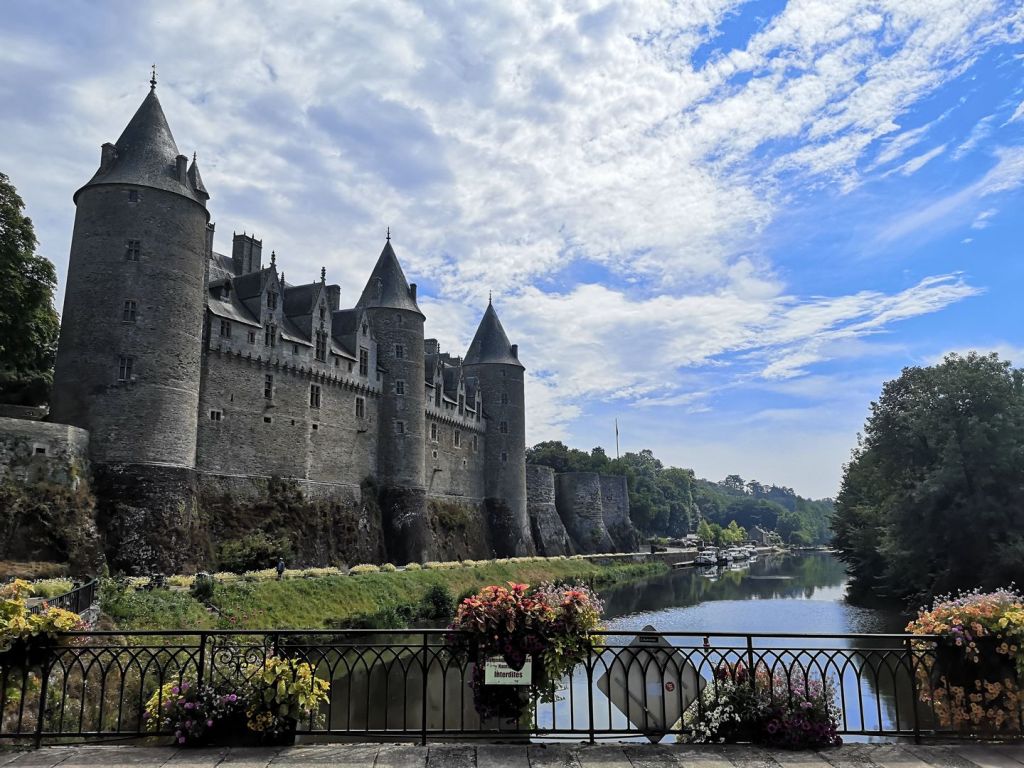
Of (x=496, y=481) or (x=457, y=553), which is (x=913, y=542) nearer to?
(x=457, y=553)

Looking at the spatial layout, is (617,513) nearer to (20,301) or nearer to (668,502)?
(668,502)

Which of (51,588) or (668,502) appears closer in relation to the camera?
(51,588)

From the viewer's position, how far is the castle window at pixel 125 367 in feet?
94.5

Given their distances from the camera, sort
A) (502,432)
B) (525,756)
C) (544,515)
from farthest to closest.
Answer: (544,515)
(502,432)
(525,756)

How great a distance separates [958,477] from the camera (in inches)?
1201

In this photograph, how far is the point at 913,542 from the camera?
3253cm

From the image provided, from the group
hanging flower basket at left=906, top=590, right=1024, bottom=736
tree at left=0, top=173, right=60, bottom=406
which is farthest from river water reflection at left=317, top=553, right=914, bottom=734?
tree at left=0, top=173, right=60, bottom=406

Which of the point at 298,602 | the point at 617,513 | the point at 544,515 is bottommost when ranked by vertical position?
the point at 298,602

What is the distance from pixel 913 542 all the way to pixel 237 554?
98.9ft

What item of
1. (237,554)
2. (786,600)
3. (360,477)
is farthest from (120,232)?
(786,600)

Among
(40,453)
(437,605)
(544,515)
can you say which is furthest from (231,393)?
(544,515)

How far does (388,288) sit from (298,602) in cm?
2511

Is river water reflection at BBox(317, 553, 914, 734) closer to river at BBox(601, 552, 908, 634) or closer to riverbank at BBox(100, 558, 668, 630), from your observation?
river at BBox(601, 552, 908, 634)

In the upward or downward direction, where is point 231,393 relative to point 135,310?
downward
